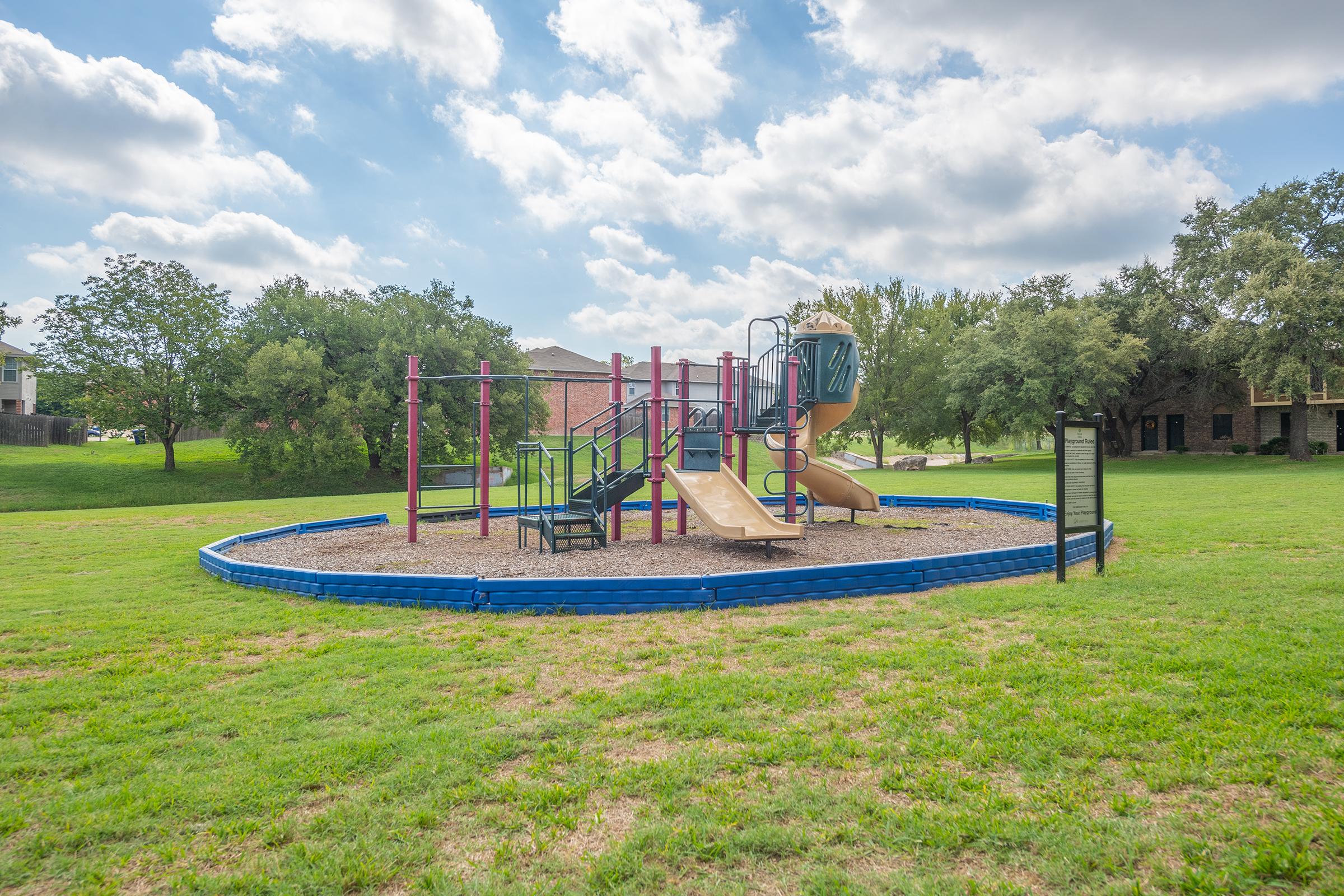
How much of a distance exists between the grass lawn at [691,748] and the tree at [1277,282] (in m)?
29.1

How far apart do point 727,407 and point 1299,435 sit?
3358 cm

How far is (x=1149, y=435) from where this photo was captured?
42062mm

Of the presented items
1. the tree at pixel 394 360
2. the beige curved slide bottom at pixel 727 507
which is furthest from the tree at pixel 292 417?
the beige curved slide bottom at pixel 727 507

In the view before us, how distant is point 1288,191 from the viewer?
113 feet

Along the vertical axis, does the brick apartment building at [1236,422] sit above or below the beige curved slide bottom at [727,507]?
above

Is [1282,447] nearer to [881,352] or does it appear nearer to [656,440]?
[881,352]

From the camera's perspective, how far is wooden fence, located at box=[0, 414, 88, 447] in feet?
134

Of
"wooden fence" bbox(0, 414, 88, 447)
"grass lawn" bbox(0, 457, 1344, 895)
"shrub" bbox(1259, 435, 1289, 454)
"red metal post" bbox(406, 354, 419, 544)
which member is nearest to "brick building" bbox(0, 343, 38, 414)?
"wooden fence" bbox(0, 414, 88, 447)

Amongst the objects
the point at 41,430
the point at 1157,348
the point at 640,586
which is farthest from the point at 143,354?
the point at 1157,348

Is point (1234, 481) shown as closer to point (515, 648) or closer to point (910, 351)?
point (910, 351)

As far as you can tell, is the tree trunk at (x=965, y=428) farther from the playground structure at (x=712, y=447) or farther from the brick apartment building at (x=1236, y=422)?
the playground structure at (x=712, y=447)

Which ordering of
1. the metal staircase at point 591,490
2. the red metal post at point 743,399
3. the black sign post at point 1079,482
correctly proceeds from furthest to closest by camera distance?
the red metal post at point 743,399 < the metal staircase at point 591,490 < the black sign post at point 1079,482

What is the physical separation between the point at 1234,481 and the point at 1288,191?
21514 mm

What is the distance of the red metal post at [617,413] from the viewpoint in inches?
421
